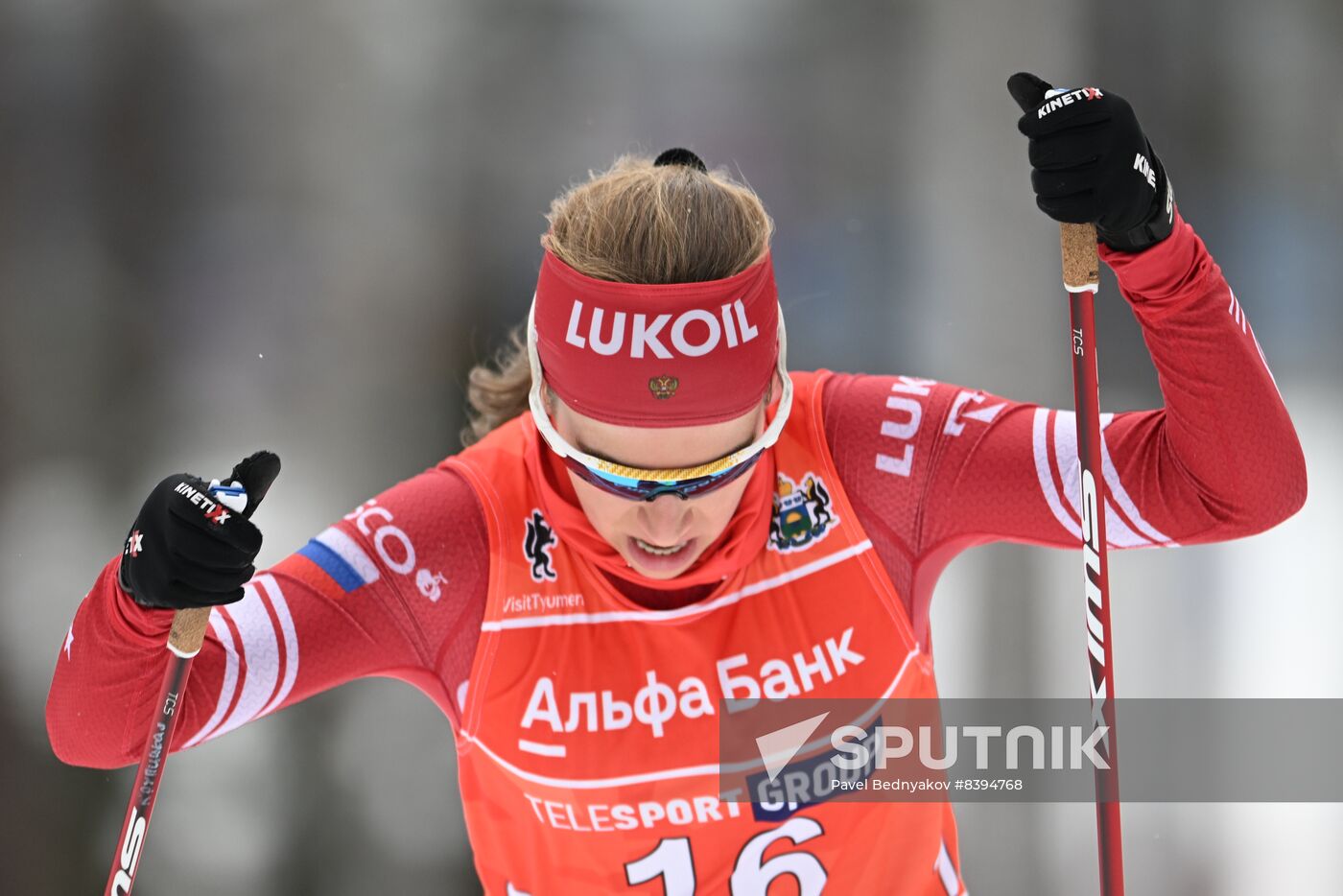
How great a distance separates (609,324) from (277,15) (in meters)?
1.57

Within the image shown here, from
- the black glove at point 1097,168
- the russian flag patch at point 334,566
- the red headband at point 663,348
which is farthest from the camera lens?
the russian flag patch at point 334,566

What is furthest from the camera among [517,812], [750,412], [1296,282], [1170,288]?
[1296,282]

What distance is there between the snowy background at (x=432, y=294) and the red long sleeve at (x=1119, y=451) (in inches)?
41.8

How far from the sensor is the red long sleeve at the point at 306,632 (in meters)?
1.28

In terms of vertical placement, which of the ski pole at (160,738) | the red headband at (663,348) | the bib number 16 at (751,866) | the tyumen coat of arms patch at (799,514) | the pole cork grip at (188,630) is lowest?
the bib number 16 at (751,866)

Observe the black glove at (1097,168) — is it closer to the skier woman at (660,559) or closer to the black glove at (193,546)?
the skier woman at (660,559)

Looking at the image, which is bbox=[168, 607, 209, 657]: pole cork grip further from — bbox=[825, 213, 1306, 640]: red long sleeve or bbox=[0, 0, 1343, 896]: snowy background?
bbox=[0, 0, 1343, 896]: snowy background

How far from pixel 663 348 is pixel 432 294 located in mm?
1404

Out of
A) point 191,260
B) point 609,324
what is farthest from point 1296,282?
point 191,260

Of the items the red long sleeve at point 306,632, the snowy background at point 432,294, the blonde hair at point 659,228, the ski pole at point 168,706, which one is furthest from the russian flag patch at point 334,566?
the snowy background at point 432,294

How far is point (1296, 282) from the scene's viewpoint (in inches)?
94.1

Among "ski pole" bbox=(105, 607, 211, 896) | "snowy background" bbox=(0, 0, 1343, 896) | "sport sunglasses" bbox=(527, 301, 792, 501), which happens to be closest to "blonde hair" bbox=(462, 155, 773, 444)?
"sport sunglasses" bbox=(527, 301, 792, 501)

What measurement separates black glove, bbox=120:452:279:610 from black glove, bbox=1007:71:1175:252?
753mm

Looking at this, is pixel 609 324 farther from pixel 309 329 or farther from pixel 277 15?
pixel 277 15
